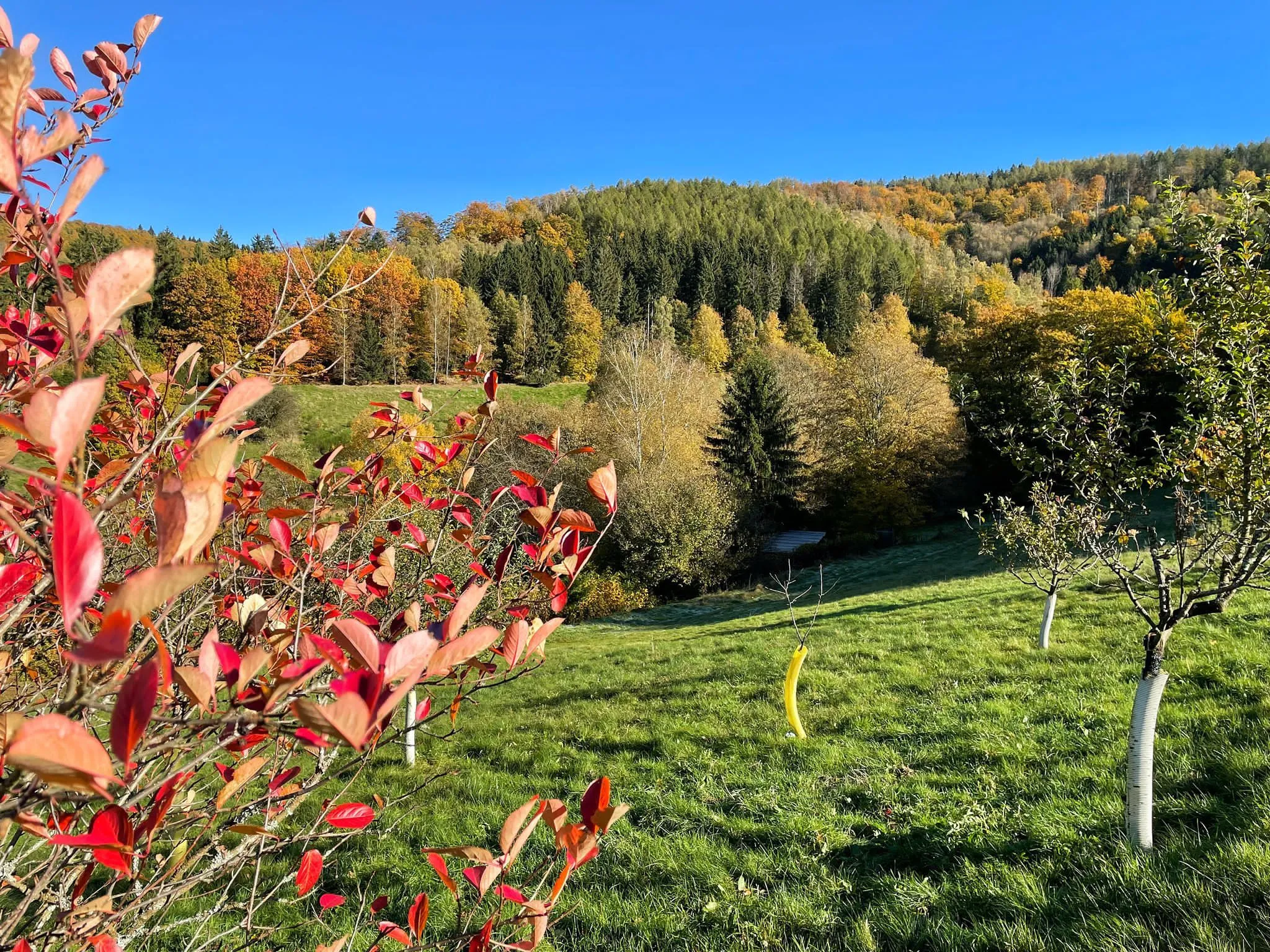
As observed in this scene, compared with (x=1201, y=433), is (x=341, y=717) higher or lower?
higher

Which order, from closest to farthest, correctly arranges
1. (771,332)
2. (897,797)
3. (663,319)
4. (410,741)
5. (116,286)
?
(116,286)
(897,797)
(410,741)
(663,319)
(771,332)

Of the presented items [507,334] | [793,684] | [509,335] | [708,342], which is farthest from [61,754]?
[507,334]

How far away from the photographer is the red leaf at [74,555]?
0.47 meters

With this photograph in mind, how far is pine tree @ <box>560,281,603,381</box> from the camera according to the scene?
5212 cm

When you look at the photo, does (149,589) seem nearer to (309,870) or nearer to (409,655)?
(409,655)

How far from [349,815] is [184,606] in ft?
4.05

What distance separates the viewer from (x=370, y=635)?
64 centimetres

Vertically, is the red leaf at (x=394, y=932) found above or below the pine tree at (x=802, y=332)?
below

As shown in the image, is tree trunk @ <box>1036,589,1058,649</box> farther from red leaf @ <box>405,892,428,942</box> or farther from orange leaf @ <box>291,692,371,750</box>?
orange leaf @ <box>291,692,371,750</box>

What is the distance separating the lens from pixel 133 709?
53 cm

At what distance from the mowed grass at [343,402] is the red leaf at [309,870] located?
3297cm

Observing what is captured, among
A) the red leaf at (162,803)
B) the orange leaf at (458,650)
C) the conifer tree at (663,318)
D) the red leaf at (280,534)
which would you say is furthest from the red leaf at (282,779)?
the conifer tree at (663,318)

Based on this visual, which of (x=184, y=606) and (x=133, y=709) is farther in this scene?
(x=184, y=606)

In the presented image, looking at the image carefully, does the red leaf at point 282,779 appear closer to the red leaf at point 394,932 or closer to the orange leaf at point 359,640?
the red leaf at point 394,932
